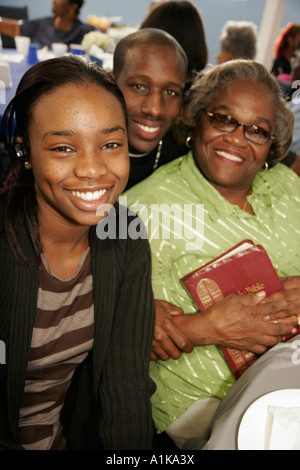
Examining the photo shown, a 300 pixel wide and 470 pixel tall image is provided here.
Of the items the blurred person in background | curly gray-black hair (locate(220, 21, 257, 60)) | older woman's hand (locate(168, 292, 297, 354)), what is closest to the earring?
older woman's hand (locate(168, 292, 297, 354))

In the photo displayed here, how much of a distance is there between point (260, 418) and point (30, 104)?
0.98m

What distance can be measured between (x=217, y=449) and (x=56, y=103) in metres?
0.92

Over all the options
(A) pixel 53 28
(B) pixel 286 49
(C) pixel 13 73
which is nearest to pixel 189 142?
(C) pixel 13 73

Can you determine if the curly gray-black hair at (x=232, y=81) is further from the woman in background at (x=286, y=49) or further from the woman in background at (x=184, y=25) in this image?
the woman in background at (x=286, y=49)

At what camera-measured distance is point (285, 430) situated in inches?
33.6

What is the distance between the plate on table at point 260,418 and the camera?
0.84 metres

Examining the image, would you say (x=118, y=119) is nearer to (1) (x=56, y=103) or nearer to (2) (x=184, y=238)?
(1) (x=56, y=103)

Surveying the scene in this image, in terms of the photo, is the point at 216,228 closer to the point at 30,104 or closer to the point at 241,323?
the point at 241,323

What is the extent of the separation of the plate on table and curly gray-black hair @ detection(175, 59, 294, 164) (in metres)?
1.16

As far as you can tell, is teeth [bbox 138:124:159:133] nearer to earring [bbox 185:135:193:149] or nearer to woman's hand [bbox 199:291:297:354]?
earring [bbox 185:135:193:149]

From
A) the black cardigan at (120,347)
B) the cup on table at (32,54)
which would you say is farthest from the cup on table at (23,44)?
the black cardigan at (120,347)

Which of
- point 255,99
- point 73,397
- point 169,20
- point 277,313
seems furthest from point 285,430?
point 169,20

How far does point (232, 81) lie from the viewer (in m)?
1.58

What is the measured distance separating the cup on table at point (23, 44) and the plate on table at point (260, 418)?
165 inches
